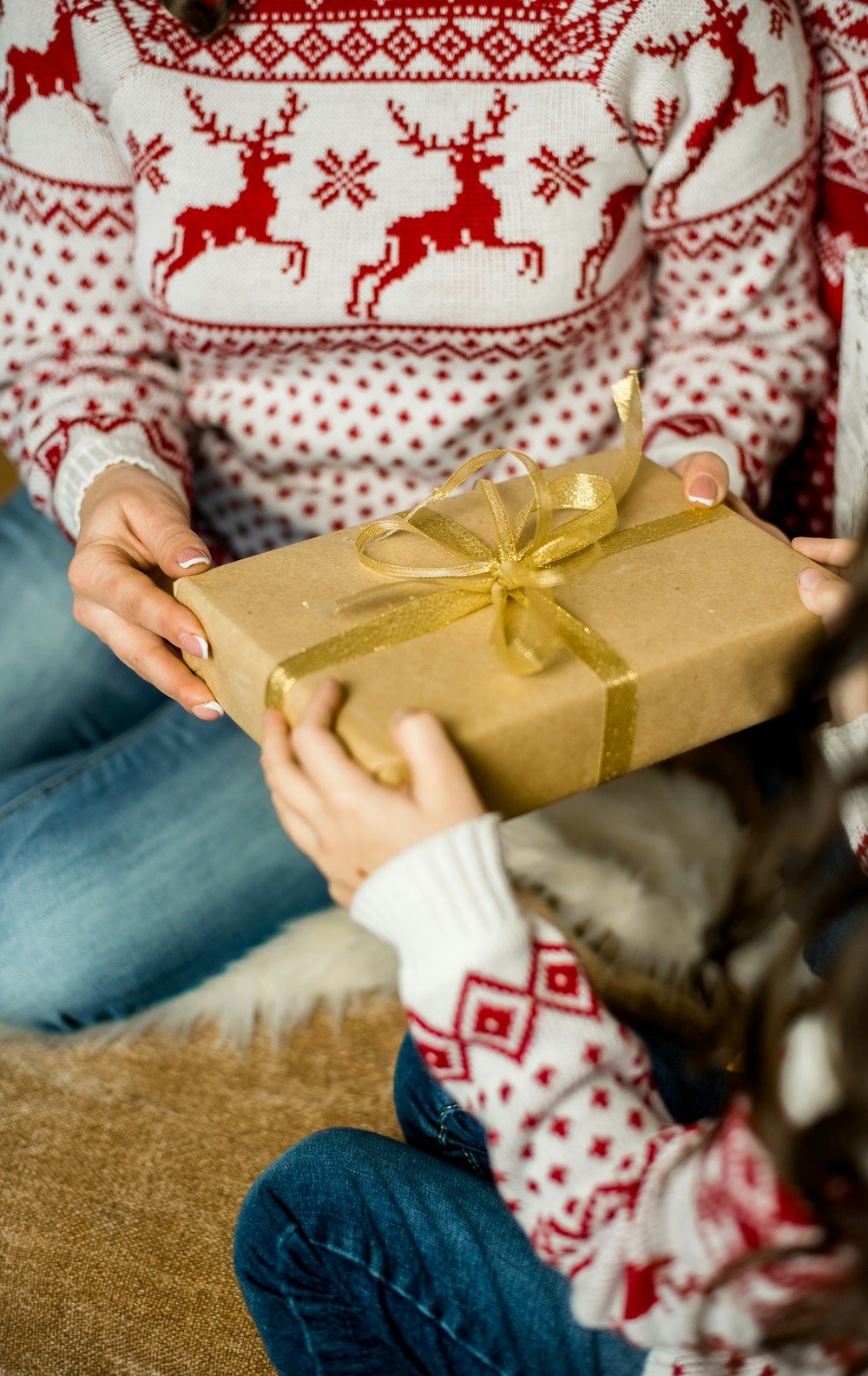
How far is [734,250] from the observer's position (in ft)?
2.67

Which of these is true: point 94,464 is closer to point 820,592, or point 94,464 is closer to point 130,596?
point 130,596

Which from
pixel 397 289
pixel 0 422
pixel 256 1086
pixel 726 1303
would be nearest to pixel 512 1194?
pixel 726 1303

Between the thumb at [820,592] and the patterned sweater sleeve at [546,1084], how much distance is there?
0.66 feet

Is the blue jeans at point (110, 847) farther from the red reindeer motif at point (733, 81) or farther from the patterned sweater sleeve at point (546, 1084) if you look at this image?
the red reindeer motif at point (733, 81)

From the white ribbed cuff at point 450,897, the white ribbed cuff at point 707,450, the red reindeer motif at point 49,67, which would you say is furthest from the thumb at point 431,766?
the red reindeer motif at point 49,67

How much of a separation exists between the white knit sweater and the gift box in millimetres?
61

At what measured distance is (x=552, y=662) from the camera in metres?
0.53

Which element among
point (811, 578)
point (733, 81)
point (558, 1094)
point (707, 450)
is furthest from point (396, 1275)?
point (733, 81)

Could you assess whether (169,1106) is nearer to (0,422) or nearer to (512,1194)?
(512,1194)

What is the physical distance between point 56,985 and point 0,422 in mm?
444

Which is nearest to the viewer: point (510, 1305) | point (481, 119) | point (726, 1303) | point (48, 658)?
point (726, 1303)

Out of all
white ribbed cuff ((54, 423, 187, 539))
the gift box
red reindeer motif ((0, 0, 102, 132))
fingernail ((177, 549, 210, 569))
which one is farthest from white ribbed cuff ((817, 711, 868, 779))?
red reindeer motif ((0, 0, 102, 132))

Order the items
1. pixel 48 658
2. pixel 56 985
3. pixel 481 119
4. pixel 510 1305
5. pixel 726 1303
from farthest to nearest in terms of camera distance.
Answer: pixel 48 658, pixel 56 985, pixel 481 119, pixel 510 1305, pixel 726 1303

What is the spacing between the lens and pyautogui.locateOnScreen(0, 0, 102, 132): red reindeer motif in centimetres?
79
